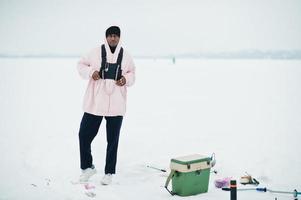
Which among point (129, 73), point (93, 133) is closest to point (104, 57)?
point (129, 73)

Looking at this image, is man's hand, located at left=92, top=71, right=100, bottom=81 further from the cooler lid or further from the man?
the cooler lid

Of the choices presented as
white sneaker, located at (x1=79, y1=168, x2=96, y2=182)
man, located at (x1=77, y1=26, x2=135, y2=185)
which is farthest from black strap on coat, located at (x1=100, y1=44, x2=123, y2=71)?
white sneaker, located at (x1=79, y1=168, x2=96, y2=182)

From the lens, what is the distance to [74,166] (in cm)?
646

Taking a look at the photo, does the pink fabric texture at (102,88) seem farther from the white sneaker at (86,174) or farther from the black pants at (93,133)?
the white sneaker at (86,174)

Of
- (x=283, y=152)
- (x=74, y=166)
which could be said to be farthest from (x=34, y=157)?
(x=283, y=152)

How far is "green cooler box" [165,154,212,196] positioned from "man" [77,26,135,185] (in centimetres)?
93

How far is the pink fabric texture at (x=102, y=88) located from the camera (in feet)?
18.1

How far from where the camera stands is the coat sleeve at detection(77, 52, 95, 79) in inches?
215

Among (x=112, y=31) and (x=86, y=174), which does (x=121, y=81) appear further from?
(x=86, y=174)

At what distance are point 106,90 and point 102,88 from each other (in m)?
0.06

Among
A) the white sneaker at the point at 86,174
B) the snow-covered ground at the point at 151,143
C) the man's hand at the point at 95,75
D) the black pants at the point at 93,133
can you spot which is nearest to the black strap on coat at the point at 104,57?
the man's hand at the point at 95,75

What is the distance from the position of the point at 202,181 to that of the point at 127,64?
1.73m

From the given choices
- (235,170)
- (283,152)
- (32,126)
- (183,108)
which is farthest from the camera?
(183,108)

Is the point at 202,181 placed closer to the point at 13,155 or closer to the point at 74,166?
the point at 74,166
